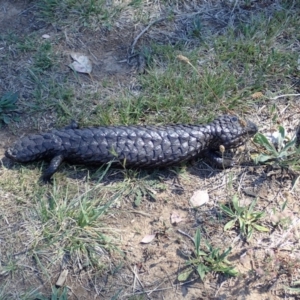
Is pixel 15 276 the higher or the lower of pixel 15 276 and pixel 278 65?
the lower

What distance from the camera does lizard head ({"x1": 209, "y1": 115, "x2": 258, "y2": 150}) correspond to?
447 centimetres

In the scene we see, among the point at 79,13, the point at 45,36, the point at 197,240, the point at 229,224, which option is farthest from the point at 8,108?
the point at 229,224

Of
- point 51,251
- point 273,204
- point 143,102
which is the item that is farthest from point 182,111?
point 51,251

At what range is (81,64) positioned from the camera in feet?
16.6

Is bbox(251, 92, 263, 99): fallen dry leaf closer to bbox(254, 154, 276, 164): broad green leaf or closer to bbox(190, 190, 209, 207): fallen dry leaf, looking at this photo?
bbox(254, 154, 276, 164): broad green leaf

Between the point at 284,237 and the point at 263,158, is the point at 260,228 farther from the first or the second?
the point at 263,158

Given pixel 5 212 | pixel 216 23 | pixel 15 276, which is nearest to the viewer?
pixel 15 276

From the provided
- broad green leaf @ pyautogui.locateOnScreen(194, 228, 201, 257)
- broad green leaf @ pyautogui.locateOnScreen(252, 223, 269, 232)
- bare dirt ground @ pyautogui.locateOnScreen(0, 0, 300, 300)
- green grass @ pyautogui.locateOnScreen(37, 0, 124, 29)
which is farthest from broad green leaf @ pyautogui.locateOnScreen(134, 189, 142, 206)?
green grass @ pyautogui.locateOnScreen(37, 0, 124, 29)

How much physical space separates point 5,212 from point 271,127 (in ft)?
7.21

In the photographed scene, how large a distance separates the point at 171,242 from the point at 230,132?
995 mm

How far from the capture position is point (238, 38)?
17.2ft

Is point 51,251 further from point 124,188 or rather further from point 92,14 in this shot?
point 92,14

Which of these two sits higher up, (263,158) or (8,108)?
A: (263,158)

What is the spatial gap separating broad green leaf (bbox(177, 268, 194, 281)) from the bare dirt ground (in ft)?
0.11
